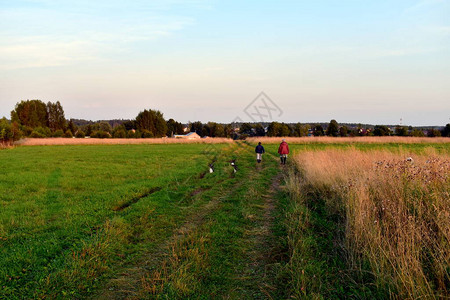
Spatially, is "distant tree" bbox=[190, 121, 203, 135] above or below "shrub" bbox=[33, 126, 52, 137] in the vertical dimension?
above

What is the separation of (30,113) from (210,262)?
104311 millimetres

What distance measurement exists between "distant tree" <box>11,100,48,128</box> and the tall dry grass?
334ft

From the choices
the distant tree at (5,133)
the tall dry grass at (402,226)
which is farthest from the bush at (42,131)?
the tall dry grass at (402,226)

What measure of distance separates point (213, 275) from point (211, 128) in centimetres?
12600

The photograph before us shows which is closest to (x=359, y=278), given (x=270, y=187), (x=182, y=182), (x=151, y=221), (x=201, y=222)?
(x=201, y=222)

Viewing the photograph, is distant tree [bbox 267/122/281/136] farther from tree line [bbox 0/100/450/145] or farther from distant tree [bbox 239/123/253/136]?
distant tree [bbox 239/123/253/136]

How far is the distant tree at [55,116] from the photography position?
93.2 m

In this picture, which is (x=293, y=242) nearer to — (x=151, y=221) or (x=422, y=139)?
(x=151, y=221)

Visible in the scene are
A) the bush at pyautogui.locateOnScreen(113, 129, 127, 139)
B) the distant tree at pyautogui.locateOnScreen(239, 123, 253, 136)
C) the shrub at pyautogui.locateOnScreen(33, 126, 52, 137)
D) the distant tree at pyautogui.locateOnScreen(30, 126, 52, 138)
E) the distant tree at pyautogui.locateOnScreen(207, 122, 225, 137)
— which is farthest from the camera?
the distant tree at pyautogui.locateOnScreen(207, 122, 225, 137)

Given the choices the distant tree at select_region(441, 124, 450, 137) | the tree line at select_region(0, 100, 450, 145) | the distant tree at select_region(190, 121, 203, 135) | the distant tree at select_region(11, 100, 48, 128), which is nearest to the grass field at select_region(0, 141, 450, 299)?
the tree line at select_region(0, 100, 450, 145)

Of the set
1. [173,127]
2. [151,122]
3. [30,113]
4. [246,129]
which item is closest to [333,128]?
[246,129]

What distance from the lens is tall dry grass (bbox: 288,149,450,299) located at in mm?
3588

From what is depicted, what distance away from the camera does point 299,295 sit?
3.72m

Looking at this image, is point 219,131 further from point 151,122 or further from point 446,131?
point 446,131
